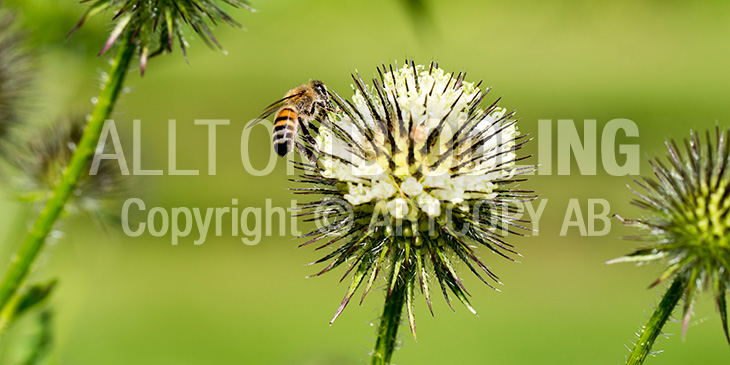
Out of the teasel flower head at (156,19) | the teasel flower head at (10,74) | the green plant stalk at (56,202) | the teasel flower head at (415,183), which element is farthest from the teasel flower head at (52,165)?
the teasel flower head at (415,183)

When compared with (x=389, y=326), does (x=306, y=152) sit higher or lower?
higher

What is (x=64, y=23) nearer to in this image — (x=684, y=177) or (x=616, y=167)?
(x=684, y=177)

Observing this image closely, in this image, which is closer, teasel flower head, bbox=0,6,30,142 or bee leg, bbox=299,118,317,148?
bee leg, bbox=299,118,317,148

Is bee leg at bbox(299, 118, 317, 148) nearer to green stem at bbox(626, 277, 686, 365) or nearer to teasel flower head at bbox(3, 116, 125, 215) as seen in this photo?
green stem at bbox(626, 277, 686, 365)

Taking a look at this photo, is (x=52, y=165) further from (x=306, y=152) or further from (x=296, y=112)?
(x=306, y=152)

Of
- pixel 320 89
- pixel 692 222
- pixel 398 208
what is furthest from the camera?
pixel 320 89

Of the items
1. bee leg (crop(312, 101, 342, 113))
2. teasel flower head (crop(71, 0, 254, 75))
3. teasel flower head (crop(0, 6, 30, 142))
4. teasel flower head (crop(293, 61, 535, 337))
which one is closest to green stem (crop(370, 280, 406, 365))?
teasel flower head (crop(293, 61, 535, 337))

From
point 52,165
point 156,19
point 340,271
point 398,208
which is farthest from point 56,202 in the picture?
point 340,271
